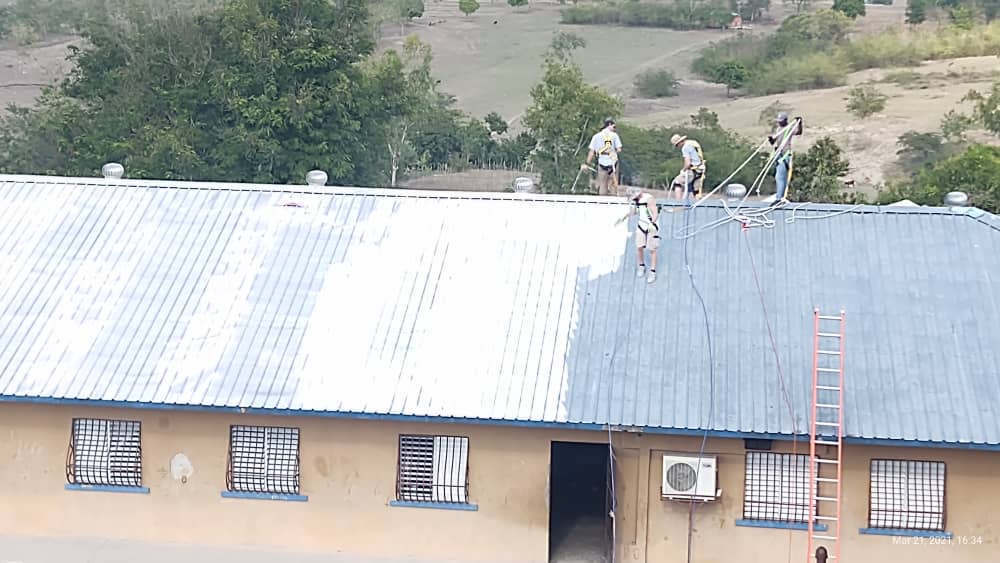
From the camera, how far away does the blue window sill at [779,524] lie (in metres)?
19.2

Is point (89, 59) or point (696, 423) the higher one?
point (89, 59)

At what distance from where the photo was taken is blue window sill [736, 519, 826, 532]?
19203 mm

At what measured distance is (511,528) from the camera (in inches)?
778

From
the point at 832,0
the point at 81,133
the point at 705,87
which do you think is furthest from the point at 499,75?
the point at 81,133

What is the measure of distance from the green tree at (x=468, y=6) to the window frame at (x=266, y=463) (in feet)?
214

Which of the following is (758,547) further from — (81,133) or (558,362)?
(81,133)

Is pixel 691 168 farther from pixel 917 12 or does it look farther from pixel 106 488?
pixel 917 12

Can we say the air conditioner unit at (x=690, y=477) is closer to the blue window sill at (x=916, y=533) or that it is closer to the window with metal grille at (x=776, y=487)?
the window with metal grille at (x=776, y=487)

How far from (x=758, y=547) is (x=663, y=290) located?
3874 mm

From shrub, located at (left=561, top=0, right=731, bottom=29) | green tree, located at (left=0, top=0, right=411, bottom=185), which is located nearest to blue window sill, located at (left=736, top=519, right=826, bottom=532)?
green tree, located at (left=0, top=0, right=411, bottom=185)

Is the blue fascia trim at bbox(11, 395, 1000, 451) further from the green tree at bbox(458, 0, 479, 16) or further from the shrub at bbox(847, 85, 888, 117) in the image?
the green tree at bbox(458, 0, 479, 16)

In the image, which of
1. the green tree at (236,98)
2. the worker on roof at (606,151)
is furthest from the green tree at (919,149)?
the worker on roof at (606,151)

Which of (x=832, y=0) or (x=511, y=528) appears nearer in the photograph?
(x=511, y=528)

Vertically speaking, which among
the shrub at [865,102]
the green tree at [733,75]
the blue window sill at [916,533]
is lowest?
the blue window sill at [916,533]
